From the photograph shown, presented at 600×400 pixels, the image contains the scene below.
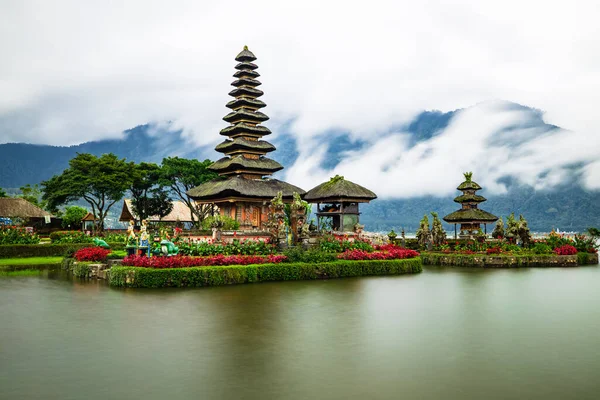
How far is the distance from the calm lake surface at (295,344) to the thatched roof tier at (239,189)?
55.8 ft

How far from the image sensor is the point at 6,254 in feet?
109

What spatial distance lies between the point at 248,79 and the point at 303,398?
37.3m

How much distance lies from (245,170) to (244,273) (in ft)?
58.1

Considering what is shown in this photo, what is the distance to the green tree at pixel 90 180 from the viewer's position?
166ft

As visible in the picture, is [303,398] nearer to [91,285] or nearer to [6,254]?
[91,285]

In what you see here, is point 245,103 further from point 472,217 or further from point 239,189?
point 472,217

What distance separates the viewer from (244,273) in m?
22.2

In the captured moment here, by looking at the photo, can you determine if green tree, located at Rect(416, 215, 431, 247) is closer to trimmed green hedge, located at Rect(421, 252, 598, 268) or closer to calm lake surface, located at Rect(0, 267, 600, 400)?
trimmed green hedge, located at Rect(421, 252, 598, 268)

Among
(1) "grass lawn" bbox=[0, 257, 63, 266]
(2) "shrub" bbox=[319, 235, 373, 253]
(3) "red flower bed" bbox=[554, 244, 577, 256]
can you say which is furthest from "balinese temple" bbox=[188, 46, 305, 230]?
(3) "red flower bed" bbox=[554, 244, 577, 256]

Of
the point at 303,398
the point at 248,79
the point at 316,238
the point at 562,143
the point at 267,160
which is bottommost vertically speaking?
the point at 303,398

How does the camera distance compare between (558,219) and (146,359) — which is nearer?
(146,359)

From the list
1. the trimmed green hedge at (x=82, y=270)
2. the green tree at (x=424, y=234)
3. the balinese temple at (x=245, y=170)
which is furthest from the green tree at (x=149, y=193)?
the trimmed green hedge at (x=82, y=270)

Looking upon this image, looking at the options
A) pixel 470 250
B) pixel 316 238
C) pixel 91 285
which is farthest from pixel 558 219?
pixel 91 285

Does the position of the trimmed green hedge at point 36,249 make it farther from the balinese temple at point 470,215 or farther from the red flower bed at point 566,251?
the red flower bed at point 566,251
